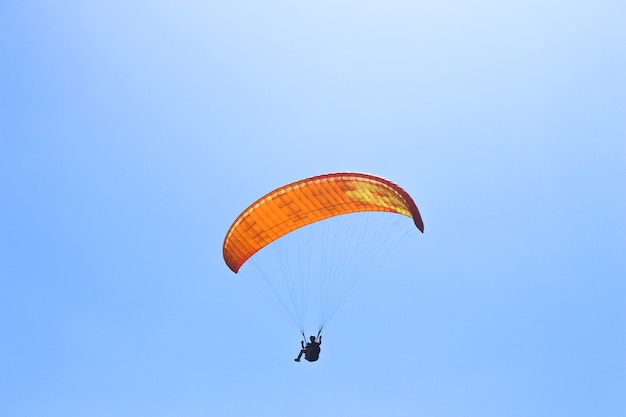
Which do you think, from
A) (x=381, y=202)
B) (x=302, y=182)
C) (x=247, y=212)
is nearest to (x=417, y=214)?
(x=381, y=202)

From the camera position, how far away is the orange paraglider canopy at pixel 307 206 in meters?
21.4

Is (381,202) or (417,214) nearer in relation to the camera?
(417,214)

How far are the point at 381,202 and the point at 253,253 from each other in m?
5.65

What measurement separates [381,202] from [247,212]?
5200 millimetres

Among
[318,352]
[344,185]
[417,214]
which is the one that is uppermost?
[344,185]

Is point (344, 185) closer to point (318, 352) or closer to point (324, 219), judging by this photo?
point (324, 219)

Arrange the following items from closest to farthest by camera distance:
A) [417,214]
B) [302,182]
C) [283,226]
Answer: [417,214], [302,182], [283,226]

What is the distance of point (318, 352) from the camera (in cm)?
2311

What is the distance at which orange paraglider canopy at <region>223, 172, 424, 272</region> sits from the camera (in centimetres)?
2136

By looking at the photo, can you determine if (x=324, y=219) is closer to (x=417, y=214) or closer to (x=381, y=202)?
(x=381, y=202)

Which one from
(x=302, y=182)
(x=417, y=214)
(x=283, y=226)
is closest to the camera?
(x=417, y=214)

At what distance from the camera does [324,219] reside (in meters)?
23.6

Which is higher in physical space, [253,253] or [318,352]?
[253,253]

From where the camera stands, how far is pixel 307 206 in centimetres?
2270
